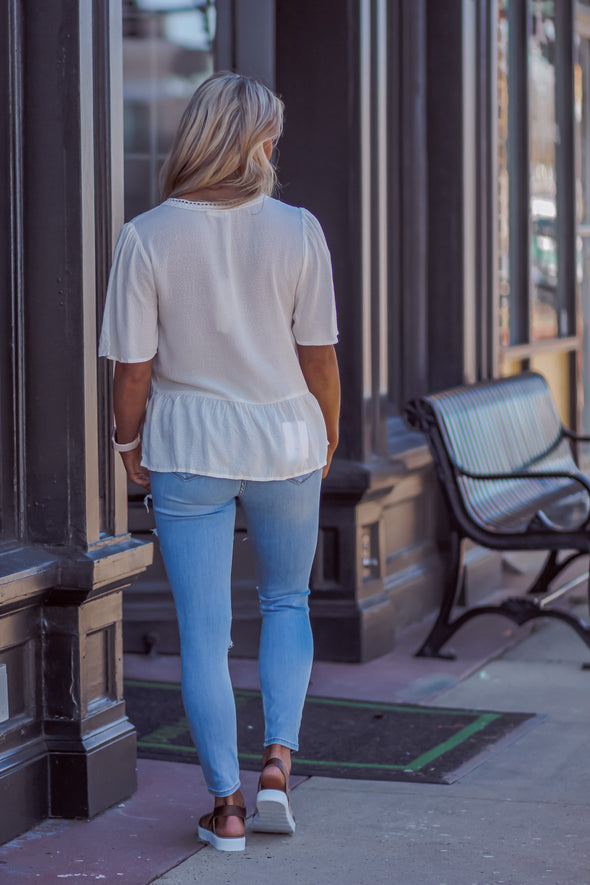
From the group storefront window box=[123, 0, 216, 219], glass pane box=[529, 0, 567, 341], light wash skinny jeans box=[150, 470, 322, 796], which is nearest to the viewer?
light wash skinny jeans box=[150, 470, 322, 796]

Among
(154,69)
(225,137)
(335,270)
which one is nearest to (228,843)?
(225,137)

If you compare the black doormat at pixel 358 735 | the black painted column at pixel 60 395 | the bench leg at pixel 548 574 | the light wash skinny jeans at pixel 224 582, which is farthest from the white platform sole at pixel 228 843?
the bench leg at pixel 548 574

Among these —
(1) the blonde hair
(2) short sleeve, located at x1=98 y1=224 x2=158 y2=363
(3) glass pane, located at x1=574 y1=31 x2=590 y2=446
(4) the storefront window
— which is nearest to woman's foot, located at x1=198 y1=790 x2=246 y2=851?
(2) short sleeve, located at x1=98 y1=224 x2=158 y2=363

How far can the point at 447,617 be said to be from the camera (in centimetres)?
583

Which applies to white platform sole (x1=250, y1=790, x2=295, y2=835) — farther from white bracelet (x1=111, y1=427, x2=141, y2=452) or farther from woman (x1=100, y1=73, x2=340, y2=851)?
white bracelet (x1=111, y1=427, x2=141, y2=452)

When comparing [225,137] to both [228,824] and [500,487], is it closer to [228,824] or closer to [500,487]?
[228,824]

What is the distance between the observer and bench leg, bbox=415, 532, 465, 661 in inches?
230

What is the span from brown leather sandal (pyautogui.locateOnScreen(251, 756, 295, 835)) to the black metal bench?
2262mm

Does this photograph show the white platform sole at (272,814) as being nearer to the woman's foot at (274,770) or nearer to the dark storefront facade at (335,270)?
the woman's foot at (274,770)

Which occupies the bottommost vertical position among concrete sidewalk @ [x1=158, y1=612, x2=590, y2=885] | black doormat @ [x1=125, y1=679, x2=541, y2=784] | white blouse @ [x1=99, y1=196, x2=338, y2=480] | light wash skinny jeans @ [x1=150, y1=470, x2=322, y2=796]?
concrete sidewalk @ [x1=158, y1=612, x2=590, y2=885]

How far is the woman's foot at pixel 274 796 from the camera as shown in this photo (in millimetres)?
3572

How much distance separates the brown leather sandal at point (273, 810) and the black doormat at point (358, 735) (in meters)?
0.61

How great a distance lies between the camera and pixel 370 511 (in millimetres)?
5977

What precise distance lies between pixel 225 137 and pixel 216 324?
44 cm
